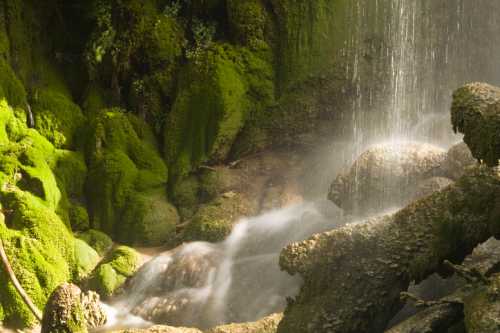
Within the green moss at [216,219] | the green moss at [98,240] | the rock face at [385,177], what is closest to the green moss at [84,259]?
the green moss at [98,240]

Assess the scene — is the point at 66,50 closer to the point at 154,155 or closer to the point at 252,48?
the point at 154,155

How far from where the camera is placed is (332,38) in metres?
13.1

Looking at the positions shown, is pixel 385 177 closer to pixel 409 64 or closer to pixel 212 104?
pixel 212 104

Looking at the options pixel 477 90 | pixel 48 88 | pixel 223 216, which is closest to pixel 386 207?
pixel 223 216

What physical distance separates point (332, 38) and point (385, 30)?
120 centimetres

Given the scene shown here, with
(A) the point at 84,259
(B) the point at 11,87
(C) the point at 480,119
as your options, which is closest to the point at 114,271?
(A) the point at 84,259

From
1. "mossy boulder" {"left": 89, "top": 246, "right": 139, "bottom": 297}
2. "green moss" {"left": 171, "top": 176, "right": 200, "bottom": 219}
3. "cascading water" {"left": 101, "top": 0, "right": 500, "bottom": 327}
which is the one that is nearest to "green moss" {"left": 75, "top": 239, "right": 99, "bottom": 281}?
"mossy boulder" {"left": 89, "top": 246, "right": 139, "bottom": 297}

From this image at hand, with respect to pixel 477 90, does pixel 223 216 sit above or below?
below

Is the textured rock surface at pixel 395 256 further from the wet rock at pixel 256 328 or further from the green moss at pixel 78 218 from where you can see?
the green moss at pixel 78 218

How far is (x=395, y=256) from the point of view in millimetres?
5637

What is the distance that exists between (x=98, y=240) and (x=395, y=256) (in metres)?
6.85

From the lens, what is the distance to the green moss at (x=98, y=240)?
1091 centimetres

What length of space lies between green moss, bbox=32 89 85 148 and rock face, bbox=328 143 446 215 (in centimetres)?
564

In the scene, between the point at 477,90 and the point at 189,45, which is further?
the point at 189,45
